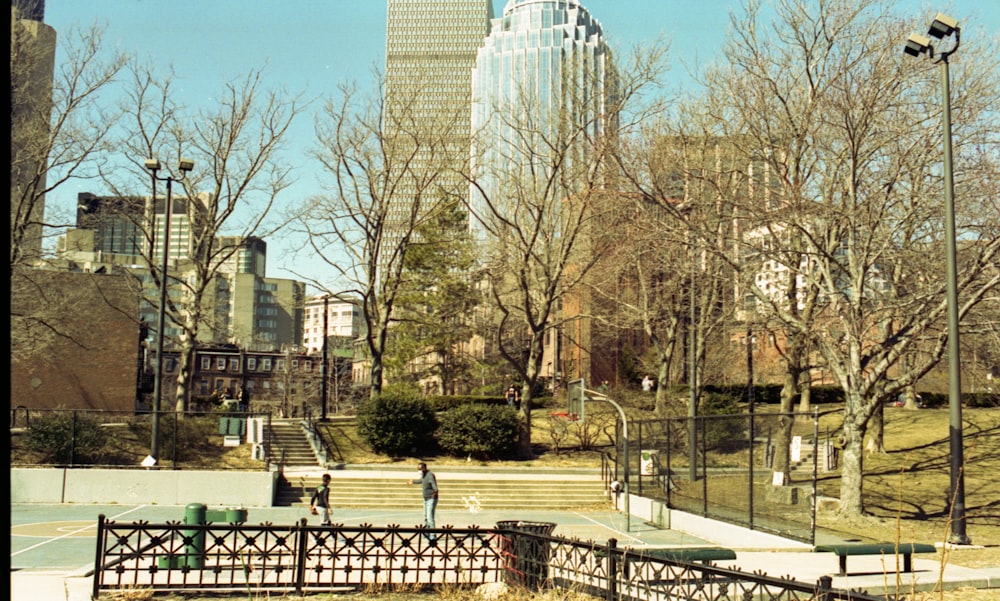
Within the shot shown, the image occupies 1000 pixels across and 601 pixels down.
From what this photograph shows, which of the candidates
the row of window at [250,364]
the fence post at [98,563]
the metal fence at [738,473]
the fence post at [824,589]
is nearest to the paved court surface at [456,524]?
the fence post at [98,563]

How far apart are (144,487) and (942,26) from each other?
2551 centimetres

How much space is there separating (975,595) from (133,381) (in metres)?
39.7

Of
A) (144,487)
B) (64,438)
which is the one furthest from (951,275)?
Result: (64,438)

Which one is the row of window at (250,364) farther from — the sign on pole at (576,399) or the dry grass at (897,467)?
the sign on pole at (576,399)

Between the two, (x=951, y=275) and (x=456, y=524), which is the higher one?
(x=951, y=275)

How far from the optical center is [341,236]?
1647 inches

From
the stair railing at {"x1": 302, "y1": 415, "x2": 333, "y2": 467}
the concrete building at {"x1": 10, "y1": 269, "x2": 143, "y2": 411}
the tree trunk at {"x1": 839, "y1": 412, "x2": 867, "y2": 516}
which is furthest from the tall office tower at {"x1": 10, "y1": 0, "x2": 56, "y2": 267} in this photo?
the tree trunk at {"x1": 839, "y1": 412, "x2": 867, "y2": 516}

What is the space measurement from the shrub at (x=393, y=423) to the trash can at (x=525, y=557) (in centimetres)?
2499

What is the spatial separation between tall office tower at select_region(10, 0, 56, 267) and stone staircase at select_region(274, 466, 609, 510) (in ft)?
41.5

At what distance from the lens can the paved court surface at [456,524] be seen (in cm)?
1295

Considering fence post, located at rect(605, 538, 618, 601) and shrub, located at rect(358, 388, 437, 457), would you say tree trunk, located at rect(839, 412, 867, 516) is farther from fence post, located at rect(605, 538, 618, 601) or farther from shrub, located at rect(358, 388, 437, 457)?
shrub, located at rect(358, 388, 437, 457)

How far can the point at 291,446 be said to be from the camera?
3797cm

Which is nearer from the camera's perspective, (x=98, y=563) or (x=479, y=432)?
(x=98, y=563)

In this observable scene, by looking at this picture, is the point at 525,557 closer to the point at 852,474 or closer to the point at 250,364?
the point at 852,474
